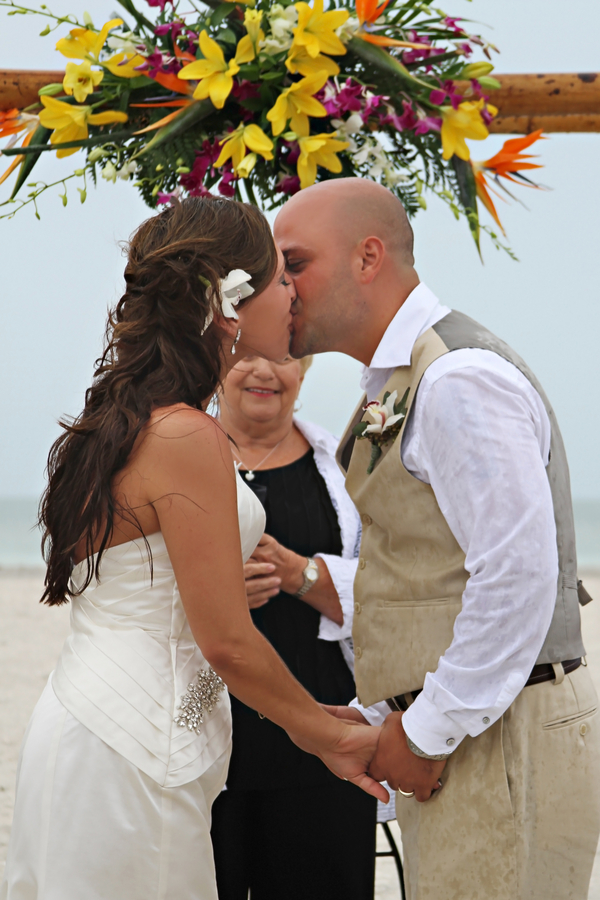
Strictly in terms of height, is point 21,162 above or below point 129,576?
above

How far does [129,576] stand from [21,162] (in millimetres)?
1175

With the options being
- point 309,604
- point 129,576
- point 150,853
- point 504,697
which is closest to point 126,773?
point 150,853

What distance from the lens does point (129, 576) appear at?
6.19ft

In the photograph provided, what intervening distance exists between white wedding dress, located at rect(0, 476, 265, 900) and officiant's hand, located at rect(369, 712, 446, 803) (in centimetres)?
36

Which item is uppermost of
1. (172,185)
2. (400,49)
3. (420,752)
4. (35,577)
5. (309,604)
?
(400,49)

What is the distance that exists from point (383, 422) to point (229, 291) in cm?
44

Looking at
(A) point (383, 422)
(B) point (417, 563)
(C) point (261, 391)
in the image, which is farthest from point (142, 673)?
(C) point (261, 391)

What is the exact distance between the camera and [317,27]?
6.91ft

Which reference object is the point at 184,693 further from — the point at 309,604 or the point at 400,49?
the point at 400,49

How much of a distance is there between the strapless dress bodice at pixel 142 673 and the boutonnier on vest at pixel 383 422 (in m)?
0.51

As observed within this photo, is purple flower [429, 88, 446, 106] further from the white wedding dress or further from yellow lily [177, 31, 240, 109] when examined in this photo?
the white wedding dress

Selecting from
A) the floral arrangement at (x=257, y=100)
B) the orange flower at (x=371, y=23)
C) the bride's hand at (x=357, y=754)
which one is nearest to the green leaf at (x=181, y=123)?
the floral arrangement at (x=257, y=100)

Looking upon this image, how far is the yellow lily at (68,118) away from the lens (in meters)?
2.23

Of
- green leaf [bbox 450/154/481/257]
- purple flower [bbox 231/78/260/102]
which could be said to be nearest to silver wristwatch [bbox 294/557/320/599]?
green leaf [bbox 450/154/481/257]
